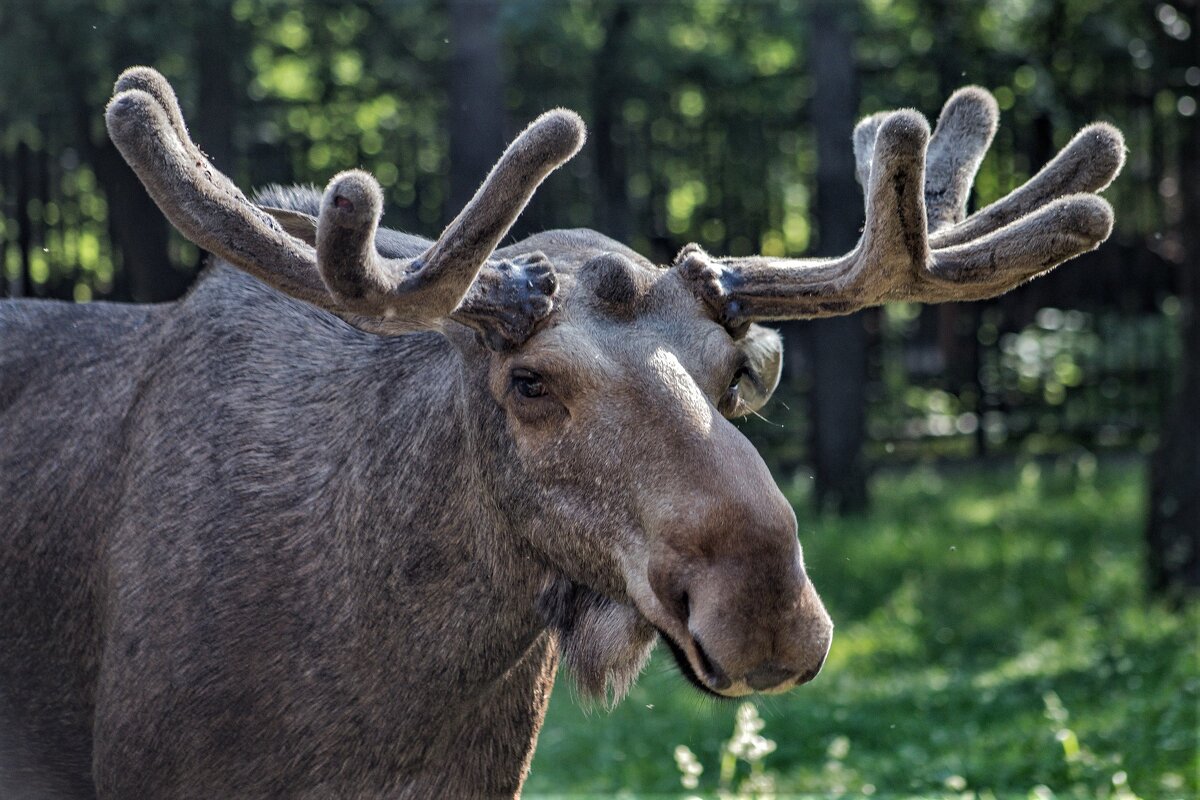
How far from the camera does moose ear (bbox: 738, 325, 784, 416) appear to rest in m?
3.47

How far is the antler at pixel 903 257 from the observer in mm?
3008

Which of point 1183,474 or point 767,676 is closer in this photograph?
point 767,676

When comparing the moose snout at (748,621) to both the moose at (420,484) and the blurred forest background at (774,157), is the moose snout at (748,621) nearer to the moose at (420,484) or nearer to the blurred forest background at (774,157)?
the moose at (420,484)

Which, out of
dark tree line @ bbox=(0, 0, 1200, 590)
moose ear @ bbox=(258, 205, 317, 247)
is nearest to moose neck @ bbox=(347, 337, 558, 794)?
moose ear @ bbox=(258, 205, 317, 247)

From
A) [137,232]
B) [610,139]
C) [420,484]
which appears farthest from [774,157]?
[420,484]

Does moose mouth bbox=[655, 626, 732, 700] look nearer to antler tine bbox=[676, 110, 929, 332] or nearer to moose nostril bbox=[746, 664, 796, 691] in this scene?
moose nostril bbox=[746, 664, 796, 691]

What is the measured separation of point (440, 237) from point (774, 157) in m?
9.82

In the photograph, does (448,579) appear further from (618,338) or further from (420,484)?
(618,338)

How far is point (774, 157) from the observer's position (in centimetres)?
1236

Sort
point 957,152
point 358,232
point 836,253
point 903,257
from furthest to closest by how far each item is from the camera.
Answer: point 836,253 < point 957,152 < point 903,257 < point 358,232

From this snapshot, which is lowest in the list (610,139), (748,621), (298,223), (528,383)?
(748,621)

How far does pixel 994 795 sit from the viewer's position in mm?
5152

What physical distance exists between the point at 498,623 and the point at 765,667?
0.71 metres

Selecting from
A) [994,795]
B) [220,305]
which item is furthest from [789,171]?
[220,305]
